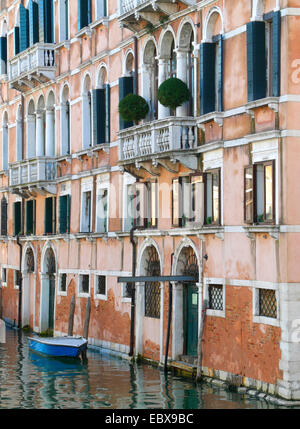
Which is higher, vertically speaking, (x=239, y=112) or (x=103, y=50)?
(x=103, y=50)

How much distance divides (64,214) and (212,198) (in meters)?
9.03

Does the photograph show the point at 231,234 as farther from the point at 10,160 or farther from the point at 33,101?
the point at 10,160

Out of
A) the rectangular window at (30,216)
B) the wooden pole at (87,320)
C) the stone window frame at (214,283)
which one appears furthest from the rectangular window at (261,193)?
the rectangular window at (30,216)

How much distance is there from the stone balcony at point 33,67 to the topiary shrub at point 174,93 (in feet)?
29.0

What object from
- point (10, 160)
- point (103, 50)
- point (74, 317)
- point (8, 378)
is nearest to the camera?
point (8, 378)

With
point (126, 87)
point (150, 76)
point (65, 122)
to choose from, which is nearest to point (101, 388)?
point (150, 76)

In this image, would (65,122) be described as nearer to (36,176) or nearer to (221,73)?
(36,176)

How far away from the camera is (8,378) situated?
20.5 meters

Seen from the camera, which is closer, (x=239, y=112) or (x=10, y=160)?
(x=239, y=112)

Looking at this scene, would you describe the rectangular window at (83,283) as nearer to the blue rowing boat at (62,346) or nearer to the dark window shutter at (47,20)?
the blue rowing boat at (62,346)

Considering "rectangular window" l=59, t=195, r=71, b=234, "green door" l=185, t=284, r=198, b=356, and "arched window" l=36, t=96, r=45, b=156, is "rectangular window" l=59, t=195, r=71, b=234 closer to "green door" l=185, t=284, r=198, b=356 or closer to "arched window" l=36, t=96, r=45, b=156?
"arched window" l=36, t=96, r=45, b=156

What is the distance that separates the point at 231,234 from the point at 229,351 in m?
1.97

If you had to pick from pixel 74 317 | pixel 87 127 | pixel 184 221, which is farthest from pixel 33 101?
pixel 184 221

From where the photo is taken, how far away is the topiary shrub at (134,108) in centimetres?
2161
